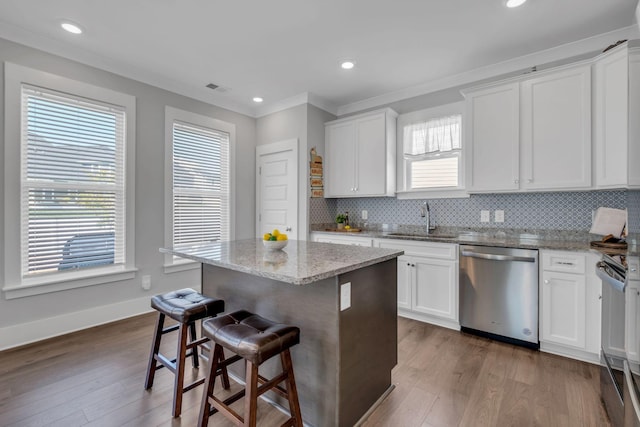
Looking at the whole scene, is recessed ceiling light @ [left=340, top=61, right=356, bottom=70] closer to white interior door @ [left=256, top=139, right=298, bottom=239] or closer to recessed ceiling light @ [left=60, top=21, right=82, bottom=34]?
white interior door @ [left=256, top=139, right=298, bottom=239]

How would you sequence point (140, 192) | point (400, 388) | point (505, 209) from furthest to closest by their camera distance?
point (140, 192), point (505, 209), point (400, 388)

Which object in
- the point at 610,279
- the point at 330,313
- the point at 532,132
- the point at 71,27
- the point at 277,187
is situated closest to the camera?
the point at 330,313

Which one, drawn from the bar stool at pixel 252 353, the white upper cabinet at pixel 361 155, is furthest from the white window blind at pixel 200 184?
the bar stool at pixel 252 353

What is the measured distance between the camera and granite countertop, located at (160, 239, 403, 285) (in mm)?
1401

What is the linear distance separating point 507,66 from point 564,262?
6.75ft

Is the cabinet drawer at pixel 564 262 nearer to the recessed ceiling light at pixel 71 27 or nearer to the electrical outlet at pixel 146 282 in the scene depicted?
the electrical outlet at pixel 146 282

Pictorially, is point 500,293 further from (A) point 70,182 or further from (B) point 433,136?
(A) point 70,182

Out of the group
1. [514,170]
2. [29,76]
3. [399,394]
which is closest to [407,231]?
[514,170]

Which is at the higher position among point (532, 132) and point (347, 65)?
point (347, 65)

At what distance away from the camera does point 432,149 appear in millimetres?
3744

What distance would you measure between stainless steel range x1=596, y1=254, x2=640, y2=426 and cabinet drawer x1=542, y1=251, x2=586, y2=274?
1.35 ft

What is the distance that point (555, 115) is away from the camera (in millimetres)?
2727

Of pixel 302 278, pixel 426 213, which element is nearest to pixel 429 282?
pixel 426 213

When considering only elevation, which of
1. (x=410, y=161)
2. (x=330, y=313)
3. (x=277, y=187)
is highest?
Answer: (x=410, y=161)
